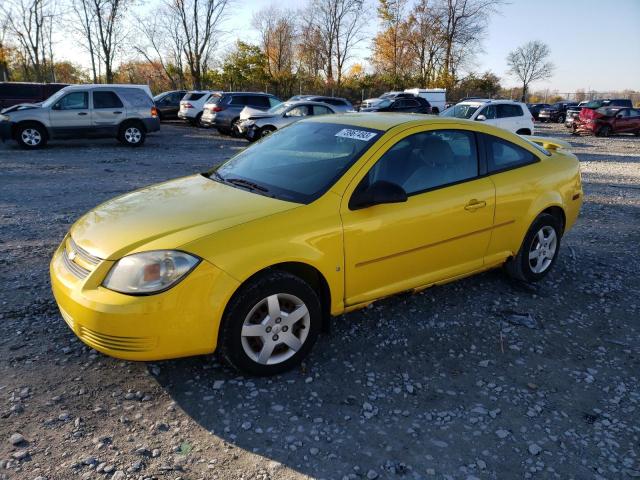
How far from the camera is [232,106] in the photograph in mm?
19391

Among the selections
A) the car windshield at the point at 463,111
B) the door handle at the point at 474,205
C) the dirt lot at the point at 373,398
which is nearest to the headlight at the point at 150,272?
the dirt lot at the point at 373,398

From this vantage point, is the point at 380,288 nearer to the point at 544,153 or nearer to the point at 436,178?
the point at 436,178

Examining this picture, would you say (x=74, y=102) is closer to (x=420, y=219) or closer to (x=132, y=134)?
(x=132, y=134)

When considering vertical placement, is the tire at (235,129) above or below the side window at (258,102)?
below

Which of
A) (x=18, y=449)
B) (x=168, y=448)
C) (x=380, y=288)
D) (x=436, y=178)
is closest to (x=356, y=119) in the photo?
(x=436, y=178)

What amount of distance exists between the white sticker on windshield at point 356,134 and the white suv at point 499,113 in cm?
1270

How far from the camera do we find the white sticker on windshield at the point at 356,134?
3.62 metres

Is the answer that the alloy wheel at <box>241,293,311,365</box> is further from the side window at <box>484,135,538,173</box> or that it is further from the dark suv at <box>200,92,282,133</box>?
the dark suv at <box>200,92,282,133</box>

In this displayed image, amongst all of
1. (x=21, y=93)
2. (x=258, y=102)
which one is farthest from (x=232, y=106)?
(x=21, y=93)

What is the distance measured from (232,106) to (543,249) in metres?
16.7

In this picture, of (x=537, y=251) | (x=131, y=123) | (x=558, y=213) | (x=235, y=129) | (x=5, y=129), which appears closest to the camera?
(x=537, y=251)

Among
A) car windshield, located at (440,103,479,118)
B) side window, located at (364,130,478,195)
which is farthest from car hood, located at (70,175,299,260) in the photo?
car windshield, located at (440,103,479,118)

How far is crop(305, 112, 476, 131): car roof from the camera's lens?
3797 millimetres

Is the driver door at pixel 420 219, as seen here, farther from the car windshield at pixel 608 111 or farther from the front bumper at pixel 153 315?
the car windshield at pixel 608 111
